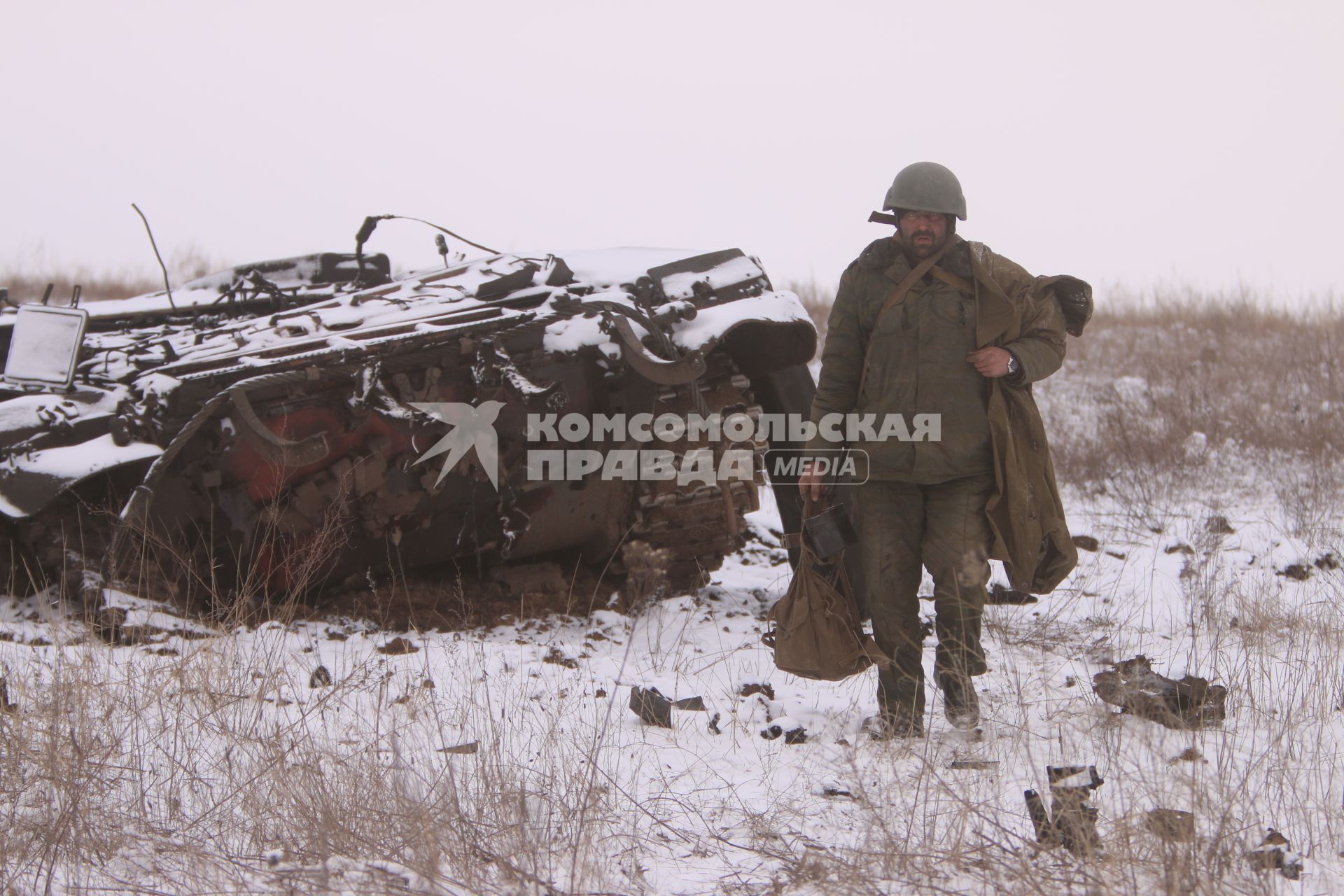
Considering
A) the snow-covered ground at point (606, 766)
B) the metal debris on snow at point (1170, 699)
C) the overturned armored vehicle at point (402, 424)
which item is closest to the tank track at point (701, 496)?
the overturned armored vehicle at point (402, 424)

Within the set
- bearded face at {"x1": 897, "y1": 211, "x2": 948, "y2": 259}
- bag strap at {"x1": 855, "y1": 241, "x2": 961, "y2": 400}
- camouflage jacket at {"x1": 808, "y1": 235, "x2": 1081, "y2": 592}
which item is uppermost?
bearded face at {"x1": 897, "y1": 211, "x2": 948, "y2": 259}

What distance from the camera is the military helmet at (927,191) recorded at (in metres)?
3.38

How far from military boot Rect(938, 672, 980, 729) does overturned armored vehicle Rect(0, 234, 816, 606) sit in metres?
1.76

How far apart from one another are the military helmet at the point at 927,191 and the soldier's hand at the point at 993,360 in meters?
0.42

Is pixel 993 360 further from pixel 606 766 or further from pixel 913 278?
pixel 606 766

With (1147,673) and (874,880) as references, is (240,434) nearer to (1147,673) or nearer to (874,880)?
(874,880)

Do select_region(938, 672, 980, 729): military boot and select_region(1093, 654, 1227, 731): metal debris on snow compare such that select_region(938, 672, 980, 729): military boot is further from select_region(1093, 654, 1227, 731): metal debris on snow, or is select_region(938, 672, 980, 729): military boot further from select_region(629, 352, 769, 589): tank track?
select_region(629, 352, 769, 589): tank track

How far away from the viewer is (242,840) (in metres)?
2.71

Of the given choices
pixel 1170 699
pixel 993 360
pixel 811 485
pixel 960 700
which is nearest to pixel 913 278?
pixel 993 360

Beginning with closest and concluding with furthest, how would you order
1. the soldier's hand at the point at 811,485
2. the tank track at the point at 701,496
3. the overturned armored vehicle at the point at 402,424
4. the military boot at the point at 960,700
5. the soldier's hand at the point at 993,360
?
the soldier's hand at the point at 993,360 < the military boot at the point at 960,700 < the soldier's hand at the point at 811,485 < the overturned armored vehicle at the point at 402,424 < the tank track at the point at 701,496

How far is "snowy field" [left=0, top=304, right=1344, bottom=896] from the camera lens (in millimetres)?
2525

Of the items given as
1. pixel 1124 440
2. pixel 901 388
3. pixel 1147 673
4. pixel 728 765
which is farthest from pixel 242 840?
pixel 1124 440

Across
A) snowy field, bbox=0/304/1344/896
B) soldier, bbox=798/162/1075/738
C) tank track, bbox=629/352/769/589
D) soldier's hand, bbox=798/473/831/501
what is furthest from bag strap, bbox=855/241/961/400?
tank track, bbox=629/352/769/589

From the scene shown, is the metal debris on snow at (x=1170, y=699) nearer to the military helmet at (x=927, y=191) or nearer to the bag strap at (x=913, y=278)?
the bag strap at (x=913, y=278)
